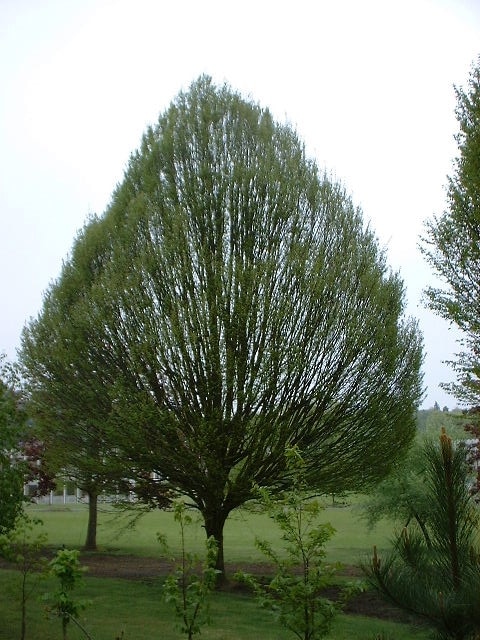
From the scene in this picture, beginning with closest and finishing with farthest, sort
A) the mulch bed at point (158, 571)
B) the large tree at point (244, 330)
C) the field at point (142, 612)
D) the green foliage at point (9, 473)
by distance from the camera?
1. the green foliage at point (9, 473)
2. the field at point (142, 612)
3. the mulch bed at point (158, 571)
4. the large tree at point (244, 330)

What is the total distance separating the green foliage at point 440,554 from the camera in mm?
4812

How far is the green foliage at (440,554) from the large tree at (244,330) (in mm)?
11463

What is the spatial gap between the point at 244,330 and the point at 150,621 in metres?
7.48

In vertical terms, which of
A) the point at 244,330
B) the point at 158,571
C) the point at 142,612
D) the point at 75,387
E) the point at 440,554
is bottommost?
the point at 158,571

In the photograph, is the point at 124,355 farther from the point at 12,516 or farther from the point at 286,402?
the point at 12,516

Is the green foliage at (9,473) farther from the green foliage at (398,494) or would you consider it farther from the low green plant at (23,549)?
the green foliage at (398,494)

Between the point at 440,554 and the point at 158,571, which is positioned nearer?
the point at 440,554

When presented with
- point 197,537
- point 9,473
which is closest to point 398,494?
point 197,537

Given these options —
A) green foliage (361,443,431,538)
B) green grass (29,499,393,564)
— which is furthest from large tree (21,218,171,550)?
green foliage (361,443,431,538)

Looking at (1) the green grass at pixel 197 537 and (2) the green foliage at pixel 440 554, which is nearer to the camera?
(2) the green foliage at pixel 440 554

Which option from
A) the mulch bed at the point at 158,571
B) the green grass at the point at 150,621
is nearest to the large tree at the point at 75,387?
the mulch bed at the point at 158,571

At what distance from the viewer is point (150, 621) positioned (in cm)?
1370

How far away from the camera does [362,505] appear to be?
1172 inches

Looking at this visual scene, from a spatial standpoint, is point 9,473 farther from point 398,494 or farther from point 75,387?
point 398,494
